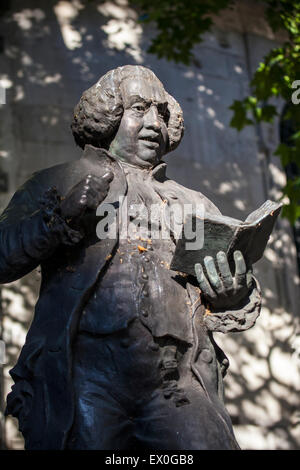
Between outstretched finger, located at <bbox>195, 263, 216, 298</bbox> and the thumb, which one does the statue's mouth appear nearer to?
the thumb

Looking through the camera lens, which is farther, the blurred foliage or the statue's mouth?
the blurred foliage

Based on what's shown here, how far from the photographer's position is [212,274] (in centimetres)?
303

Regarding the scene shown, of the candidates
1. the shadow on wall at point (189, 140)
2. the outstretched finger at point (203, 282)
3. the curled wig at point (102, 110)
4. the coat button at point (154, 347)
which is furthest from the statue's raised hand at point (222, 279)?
the shadow on wall at point (189, 140)

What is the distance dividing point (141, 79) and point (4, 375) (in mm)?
3974

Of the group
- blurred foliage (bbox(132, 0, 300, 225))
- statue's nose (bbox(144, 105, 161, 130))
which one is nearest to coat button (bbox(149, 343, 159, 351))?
statue's nose (bbox(144, 105, 161, 130))

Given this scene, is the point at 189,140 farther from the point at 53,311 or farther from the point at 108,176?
the point at 53,311

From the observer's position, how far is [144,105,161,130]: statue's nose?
3295 mm

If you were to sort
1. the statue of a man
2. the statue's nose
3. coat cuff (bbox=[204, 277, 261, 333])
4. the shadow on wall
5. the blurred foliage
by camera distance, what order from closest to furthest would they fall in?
the statue of a man
coat cuff (bbox=[204, 277, 261, 333])
the statue's nose
the blurred foliage
the shadow on wall

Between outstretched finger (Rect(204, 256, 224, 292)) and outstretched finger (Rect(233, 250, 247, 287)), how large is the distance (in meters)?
0.07

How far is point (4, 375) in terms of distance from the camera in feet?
21.8

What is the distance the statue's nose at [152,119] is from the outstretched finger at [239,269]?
678 millimetres

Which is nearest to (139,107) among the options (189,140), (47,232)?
(47,232)

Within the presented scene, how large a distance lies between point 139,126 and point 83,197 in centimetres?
57
